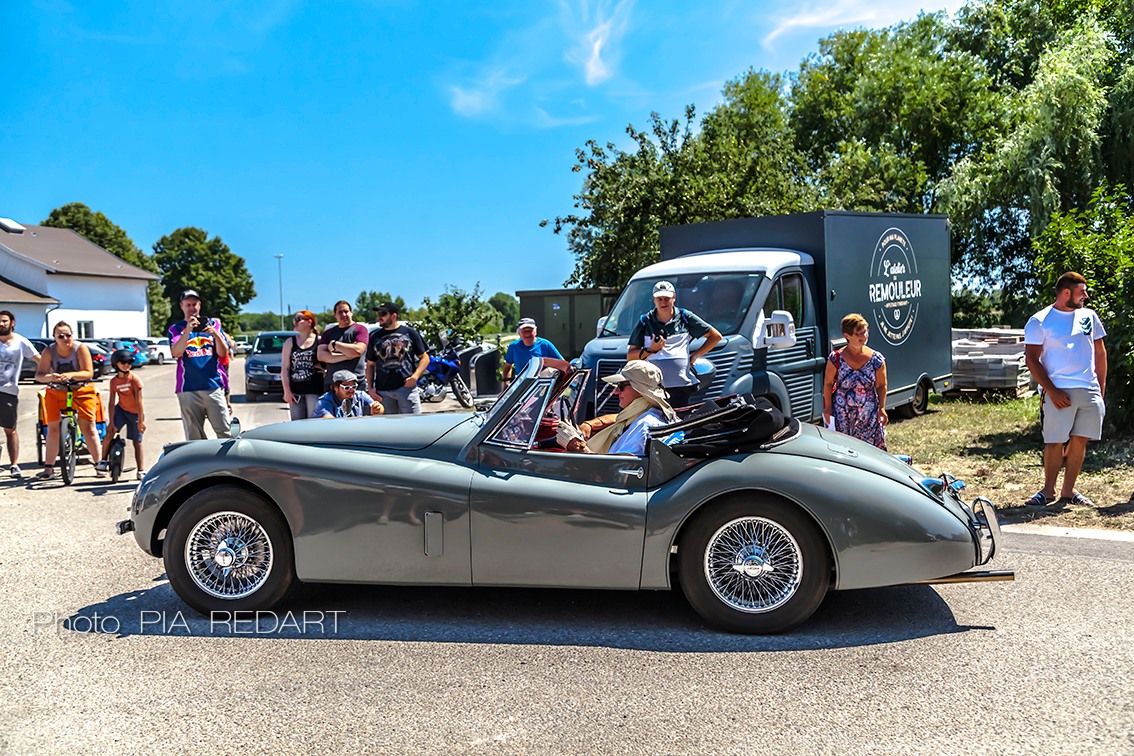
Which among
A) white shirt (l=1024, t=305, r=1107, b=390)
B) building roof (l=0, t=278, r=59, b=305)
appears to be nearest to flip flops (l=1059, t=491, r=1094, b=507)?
white shirt (l=1024, t=305, r=1107, b=390)

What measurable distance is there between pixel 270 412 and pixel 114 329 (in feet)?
160

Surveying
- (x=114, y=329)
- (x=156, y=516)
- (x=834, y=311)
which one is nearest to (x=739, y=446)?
(x=156, y=516)

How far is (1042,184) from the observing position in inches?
826

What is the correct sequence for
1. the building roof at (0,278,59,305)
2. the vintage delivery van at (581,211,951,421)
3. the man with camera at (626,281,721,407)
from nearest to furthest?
the man with camera at (626,281,721,407)
the vintage delivery van at (581,211,951,421)
the building roof at (0,278,59,305)

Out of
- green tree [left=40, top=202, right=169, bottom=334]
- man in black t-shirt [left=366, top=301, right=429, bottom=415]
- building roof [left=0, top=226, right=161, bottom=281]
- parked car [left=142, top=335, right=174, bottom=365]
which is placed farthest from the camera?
green tree [left=40, top=202, right=169, bottom=334]

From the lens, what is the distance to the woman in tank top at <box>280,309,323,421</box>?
342 inches

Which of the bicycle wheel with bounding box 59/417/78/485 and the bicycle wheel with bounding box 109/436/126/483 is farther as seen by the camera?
the bicycle wheel with bounding box 109/436/126/483

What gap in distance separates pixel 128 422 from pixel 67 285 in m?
53.3

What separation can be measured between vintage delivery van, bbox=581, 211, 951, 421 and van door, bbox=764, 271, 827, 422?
11 mm

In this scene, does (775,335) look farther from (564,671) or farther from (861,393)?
(564,671)

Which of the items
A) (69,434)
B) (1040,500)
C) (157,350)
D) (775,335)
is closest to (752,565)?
(1040,500)

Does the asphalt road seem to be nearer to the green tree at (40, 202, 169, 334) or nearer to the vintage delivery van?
the vintage delivery van

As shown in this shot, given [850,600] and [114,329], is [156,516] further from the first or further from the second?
[114,329]

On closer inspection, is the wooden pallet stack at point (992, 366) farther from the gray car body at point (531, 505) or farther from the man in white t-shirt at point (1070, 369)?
the gray car body at point (531, 505)
